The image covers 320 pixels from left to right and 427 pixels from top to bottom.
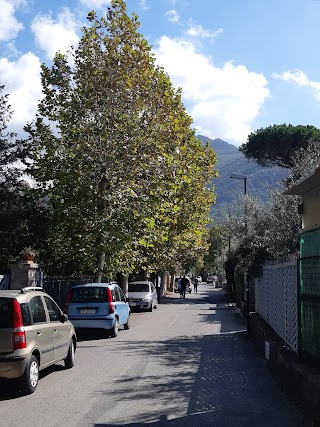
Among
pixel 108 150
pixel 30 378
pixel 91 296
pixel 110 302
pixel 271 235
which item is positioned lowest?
pixel 30 378

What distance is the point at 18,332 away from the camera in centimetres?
818

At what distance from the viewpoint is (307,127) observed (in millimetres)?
42219

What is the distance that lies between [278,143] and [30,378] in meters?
36.8

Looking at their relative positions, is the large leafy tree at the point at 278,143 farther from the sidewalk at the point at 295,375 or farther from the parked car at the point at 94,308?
the sidewalk at the point at 295,375

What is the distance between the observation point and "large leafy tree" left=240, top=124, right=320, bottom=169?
41.5 metres

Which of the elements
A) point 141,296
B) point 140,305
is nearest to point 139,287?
point 141,296

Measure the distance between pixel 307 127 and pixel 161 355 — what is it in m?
32.9

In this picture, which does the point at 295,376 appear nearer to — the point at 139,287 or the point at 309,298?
the point at 309,298

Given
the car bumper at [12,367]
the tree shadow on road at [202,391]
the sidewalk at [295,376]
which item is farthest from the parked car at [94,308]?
the car bumper at [12,367]

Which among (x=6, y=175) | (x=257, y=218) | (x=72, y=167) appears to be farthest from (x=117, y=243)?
(x=257, y=218)

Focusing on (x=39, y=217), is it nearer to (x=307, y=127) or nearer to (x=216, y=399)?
(x=216, y=399)

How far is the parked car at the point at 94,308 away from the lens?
16.2 metres

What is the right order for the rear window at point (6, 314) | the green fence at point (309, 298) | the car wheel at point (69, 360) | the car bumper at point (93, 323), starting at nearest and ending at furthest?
the green fence at point (309, 298) → the rear window at point (6, 314) → the car wheel at point (69, 360) → the car bumper at point (93, 323)

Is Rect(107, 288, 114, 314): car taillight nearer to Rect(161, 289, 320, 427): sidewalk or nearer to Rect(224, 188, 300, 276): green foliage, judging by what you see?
Rect(224, 188, 300, 276): green foliage
